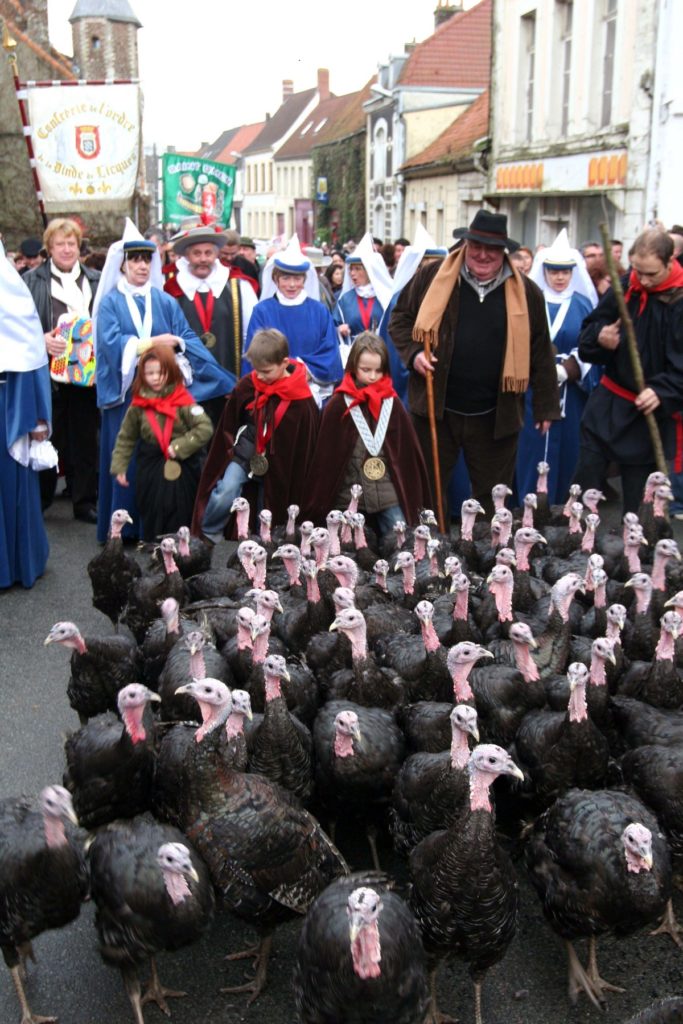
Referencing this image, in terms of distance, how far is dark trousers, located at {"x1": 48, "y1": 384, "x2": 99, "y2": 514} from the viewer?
934cm

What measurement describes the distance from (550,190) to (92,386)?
501 inches

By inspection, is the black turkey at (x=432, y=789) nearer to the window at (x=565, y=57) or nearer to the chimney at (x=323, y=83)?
the window at (x=565, y=57)

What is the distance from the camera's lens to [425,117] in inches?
1310

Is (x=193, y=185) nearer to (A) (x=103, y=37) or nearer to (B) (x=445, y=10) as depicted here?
(B) (x=445, y=10)

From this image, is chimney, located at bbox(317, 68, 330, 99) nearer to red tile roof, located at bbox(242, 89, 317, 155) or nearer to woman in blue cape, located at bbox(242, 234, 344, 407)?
red tile roof, located at bbox(242, 89, 317, 155)

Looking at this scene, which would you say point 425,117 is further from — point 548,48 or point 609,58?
point 609,58

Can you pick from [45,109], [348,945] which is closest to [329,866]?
[348,945]

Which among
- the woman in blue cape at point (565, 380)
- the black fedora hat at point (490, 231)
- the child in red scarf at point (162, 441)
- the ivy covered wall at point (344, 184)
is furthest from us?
the ivy covered wall at point (344, 184)

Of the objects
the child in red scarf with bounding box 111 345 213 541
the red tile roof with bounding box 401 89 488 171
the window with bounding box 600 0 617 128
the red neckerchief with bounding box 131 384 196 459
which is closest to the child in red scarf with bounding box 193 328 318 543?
the child in red scarf with bounding box 111 345 213 541

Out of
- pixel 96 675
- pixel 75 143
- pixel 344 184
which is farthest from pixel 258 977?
pixel 344 184

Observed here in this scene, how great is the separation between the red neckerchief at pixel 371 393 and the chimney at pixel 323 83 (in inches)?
2406

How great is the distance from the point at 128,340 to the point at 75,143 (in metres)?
5.48

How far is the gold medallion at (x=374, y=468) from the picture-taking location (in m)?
7.50

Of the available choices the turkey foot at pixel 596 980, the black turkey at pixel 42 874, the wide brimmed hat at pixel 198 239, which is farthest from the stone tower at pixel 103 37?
the turkey foot at pixel 596 980
